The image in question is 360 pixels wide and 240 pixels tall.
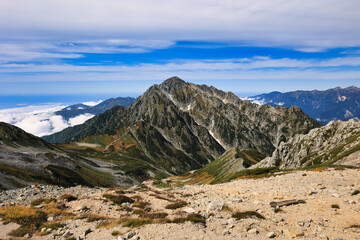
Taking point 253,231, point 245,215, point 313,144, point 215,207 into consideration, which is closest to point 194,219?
point 215,207

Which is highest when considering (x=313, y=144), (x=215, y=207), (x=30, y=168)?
(x=215, y=207)

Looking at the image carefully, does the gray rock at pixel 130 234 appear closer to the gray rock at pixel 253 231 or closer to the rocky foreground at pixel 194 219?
the rocky foreground at pixel 194 219

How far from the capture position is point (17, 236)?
17031 millimetres

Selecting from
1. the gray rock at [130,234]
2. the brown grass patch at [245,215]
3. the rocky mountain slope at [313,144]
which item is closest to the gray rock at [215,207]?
the brown grass patch at [245,215]

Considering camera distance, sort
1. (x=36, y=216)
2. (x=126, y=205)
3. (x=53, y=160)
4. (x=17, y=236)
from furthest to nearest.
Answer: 1. (x=53, y=160)
2. (x=126, y=205)
3. (x=36, y=216)
4. (x=17, y=236)

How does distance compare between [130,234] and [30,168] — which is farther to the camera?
[30,168]

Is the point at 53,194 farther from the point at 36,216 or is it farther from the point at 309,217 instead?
the point at 309,217

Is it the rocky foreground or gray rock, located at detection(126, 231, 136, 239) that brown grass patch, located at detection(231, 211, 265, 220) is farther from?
gray rock, located at detection(126, 231, 136, 239)

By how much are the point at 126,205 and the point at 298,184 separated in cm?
2683

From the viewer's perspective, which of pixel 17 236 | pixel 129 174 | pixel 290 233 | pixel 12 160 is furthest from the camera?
pixel 129 174

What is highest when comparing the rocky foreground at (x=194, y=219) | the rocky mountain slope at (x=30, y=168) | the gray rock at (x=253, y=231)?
the gray rock at (x=253, y=231)

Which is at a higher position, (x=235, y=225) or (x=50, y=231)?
(x=235, y=225)

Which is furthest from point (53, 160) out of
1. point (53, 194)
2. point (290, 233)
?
point (290, 233)

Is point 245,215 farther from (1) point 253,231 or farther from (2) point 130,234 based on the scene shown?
(2) point 130,234
